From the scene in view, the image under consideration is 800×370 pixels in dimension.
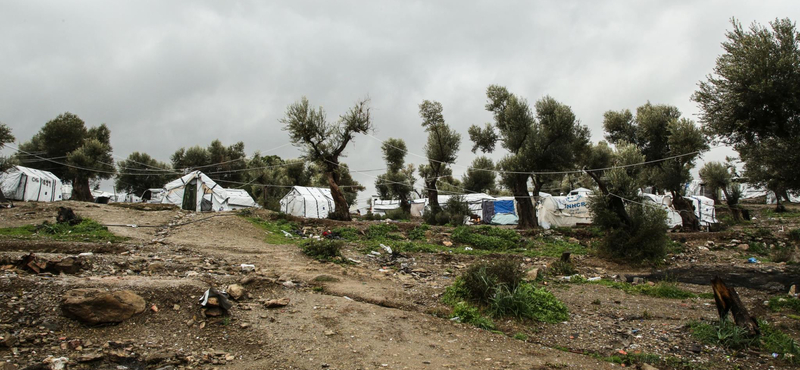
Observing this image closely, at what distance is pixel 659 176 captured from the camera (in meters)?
23.7

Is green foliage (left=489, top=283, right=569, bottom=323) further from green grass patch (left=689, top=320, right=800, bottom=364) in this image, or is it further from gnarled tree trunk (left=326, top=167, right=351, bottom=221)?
gnarled tree trunk (left=326, top=167, right=351, bottom=221)

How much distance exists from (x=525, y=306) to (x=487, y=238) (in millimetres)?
9995

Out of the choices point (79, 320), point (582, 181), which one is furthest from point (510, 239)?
point (582, 181)

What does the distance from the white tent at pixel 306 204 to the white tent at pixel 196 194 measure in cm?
444

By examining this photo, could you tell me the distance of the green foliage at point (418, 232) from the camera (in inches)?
681

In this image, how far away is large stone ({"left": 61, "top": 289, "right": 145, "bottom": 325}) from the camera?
521 centimetres

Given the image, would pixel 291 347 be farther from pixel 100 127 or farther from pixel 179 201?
pixel 100 127

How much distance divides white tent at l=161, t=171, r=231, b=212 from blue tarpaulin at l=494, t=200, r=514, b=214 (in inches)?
765

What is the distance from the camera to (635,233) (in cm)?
1420

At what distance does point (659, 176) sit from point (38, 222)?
1140 inches

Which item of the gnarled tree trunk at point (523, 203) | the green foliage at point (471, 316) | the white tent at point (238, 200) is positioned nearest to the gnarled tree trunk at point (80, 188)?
the white tent at point (238, 200)

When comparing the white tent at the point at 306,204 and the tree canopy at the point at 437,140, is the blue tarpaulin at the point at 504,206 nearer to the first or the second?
the tree canopy at the point at 437,140

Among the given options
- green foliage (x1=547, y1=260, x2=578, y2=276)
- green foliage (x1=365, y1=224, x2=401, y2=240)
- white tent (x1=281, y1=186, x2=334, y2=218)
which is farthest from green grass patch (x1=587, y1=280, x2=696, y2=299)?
white tent (x1=281, y1=186, x2=334, y2=218)

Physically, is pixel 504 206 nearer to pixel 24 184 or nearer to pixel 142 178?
pixel 24 184
